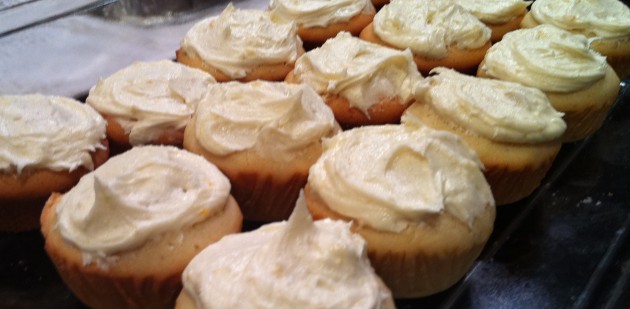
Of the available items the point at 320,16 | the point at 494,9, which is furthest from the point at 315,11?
the point at 494,9

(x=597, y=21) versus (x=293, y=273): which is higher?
(x=293, y=273)

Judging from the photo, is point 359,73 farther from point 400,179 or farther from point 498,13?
point 498,13

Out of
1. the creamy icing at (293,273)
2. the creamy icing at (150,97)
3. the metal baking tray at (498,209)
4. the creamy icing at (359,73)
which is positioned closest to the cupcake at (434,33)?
the creamy icing at (359,73)

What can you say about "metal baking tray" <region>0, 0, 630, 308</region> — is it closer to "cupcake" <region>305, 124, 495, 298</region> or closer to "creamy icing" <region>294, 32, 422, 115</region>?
"cupcake" <region>305, 124, 495, 298</region>

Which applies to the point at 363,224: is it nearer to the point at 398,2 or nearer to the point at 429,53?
the point at 429,53

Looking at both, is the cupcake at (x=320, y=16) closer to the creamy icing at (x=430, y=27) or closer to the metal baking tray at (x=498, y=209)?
the creamy icing at (x=430, y=27)

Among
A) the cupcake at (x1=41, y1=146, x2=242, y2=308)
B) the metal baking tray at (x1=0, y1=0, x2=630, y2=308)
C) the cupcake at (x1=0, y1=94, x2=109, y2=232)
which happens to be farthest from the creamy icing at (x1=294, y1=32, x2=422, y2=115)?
the cupcake at (x1=0, y1=94, x2=109, y2=232)

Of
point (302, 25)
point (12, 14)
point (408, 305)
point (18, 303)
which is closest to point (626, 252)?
point (408, 305)
